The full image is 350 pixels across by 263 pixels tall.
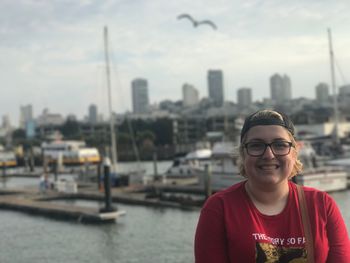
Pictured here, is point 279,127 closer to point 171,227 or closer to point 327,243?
point 327,243

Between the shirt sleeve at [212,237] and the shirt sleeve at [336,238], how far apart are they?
0.48 metres

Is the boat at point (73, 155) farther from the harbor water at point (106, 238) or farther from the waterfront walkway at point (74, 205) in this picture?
the harbor water at point (106, 238)

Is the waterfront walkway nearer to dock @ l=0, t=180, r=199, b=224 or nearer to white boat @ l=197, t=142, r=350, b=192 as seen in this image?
dock @ l=0, t=180, r=199, b=224

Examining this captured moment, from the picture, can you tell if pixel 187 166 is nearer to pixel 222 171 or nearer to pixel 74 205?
pixel 222 171

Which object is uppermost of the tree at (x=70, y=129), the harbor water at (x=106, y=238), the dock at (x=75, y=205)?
the tree at (x=70, y=129)

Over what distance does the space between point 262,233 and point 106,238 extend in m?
17.3

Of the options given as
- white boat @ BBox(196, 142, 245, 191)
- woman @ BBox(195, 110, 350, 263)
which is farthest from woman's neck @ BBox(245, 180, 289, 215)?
white boat @ BBox(196, 142, 245, 191)

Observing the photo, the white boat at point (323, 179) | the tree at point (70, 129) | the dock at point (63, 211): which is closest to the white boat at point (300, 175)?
the white boat at point (323, 179)

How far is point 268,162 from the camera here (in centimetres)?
247

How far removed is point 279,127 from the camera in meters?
2.51

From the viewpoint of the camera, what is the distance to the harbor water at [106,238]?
1628 cm

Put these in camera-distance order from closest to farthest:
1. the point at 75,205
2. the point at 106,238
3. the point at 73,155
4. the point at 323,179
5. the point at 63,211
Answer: the point at 106,238
the point at 63,211
the point at 75,205
the point at 323,179
the point at 73,155

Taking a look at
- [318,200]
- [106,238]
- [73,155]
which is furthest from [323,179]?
[73,155]

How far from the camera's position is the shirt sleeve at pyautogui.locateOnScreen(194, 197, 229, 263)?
7.77ft
